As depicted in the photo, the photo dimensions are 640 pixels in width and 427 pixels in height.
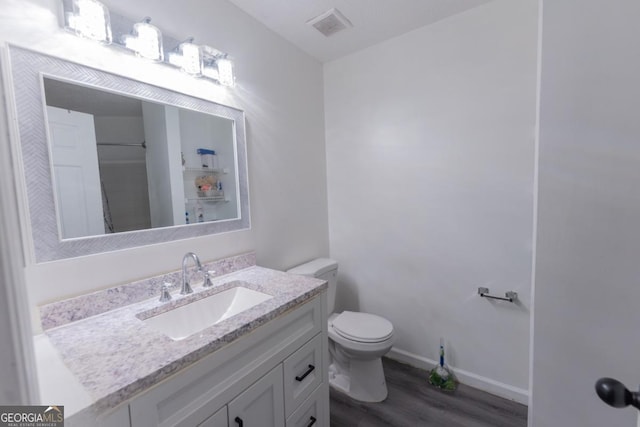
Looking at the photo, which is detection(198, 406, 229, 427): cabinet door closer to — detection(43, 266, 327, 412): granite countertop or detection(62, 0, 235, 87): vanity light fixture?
detection(43, 266, 327, 412): granite countertop

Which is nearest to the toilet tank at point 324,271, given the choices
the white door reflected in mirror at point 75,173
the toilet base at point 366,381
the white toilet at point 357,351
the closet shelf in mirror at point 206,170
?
the white toilet at point 357,351

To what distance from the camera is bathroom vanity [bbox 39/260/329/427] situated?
0.66m

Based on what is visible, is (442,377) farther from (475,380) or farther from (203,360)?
(203,360)

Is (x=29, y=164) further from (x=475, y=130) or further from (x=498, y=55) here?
(x=498, y=55)

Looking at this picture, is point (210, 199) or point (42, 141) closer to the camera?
point (42, 141)

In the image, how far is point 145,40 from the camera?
1.11m

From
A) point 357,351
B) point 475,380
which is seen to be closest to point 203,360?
point 357,351

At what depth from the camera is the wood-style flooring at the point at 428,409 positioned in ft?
5.06

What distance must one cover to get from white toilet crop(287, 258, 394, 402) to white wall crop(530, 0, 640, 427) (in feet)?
2.60

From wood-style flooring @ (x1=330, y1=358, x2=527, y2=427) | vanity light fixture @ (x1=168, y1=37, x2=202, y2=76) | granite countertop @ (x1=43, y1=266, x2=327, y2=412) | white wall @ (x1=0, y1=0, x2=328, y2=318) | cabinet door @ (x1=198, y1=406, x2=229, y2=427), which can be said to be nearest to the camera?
granite countertop @ (x1=43, y1=266, x2=327, y2=412)

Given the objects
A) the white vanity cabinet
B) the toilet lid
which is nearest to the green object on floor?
the toilet lid

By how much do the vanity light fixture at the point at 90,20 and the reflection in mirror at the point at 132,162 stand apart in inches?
7.4

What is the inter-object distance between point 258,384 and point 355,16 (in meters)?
2.01

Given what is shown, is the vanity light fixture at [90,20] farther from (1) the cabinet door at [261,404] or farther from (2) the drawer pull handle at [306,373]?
(2) the drawer pull handle at [306,373]
